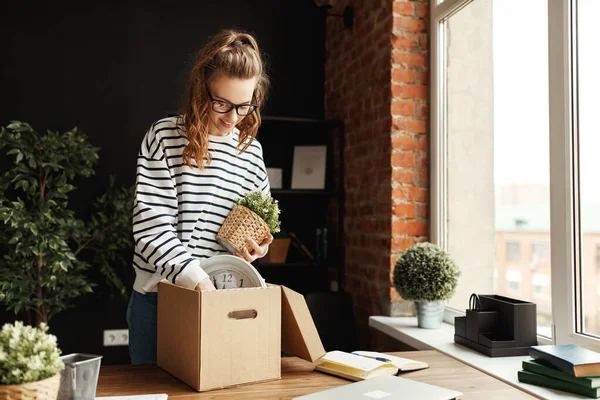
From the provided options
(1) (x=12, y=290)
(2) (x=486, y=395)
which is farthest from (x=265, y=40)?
(2) (x=486, y=395)

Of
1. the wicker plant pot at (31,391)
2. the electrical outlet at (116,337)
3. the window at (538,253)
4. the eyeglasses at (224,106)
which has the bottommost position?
the electrical outlet at (116,337)

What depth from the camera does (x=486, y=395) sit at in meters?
1.37

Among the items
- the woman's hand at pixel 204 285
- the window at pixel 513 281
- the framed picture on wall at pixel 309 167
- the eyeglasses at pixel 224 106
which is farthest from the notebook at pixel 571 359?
the framed picture on wall at pixel 309 167

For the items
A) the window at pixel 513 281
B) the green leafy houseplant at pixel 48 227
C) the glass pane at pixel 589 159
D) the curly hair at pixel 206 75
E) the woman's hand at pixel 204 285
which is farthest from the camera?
the green leafy houseplant at pixel 48 227

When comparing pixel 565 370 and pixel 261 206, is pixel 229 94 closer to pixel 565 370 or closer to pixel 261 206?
pixel 261 206

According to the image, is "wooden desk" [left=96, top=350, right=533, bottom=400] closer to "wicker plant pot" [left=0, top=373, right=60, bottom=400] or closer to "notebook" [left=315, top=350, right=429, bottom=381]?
"notebook" [left=315, top=350, right=429, bottom=381]

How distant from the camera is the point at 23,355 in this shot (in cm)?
99

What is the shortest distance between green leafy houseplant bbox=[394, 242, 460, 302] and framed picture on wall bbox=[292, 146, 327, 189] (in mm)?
1213

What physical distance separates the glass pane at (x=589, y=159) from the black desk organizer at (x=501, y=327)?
176 millimetres

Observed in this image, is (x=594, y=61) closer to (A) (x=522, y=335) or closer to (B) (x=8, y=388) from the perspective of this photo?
(A) (x=522, y=335)

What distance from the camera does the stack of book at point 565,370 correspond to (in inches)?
55.7

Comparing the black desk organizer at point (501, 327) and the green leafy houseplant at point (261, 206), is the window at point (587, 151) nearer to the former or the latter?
the black desk organizer at point (501, 327)

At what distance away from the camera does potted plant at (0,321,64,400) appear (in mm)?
987

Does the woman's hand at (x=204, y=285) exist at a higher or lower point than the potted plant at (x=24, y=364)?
higher
